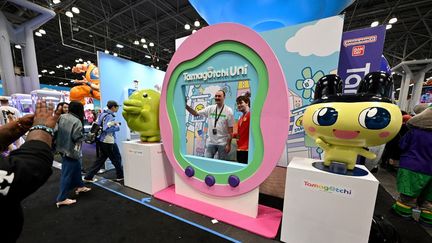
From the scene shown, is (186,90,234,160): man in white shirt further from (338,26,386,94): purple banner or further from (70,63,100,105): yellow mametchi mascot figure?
(70,63,100,105): yellow mametchi mascot figure

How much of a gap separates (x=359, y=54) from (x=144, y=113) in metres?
2.77

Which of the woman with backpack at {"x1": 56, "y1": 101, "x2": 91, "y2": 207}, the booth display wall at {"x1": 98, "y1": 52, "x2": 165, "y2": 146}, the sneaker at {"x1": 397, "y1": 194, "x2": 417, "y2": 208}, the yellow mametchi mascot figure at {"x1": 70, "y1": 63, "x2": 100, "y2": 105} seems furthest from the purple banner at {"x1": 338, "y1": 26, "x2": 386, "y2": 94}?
the yellow mametchi mascot figure at {"x1": 70, "y1": 63, "x2": 100, "y2": 105}

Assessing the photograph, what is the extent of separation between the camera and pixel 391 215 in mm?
2100

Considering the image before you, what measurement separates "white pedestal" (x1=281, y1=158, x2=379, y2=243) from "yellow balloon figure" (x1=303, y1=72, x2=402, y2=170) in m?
0.21

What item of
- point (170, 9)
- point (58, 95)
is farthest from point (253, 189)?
point (58, 95)

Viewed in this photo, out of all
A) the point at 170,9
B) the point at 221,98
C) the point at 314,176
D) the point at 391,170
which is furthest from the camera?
the point at 170,9

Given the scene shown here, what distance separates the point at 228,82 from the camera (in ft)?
6.57

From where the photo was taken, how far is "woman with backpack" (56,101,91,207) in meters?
2.22

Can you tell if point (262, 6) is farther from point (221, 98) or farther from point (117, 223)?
point (117, 223)

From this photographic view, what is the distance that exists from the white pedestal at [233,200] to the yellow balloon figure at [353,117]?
2.91 ft

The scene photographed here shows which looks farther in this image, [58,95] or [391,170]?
[58,95]

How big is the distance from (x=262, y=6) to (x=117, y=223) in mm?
2902

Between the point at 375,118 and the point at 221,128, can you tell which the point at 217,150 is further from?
the point at 375,118

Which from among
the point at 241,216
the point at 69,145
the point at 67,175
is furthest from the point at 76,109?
the point at 241,216
